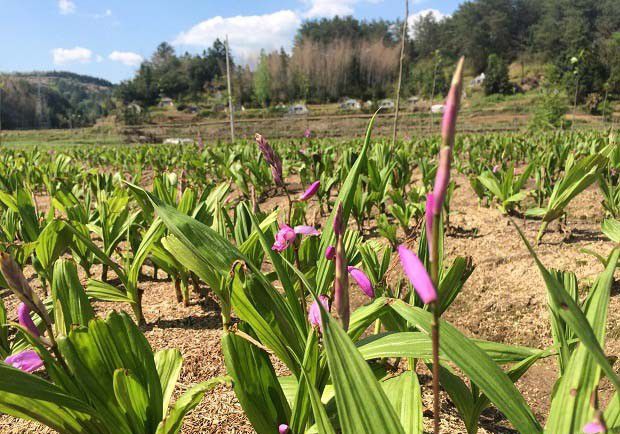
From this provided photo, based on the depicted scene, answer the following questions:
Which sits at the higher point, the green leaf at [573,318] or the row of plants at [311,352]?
the green leaf at [573,318]

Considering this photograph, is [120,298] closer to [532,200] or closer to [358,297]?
[358,297]

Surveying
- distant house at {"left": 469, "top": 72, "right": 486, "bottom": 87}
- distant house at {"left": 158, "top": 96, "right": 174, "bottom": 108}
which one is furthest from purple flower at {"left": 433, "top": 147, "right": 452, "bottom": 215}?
distant house at {"left": 158, "top": 96, "right": 174, "bottom": 108}

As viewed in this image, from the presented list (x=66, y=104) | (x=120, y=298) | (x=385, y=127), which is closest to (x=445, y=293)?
(x=120, y=298)

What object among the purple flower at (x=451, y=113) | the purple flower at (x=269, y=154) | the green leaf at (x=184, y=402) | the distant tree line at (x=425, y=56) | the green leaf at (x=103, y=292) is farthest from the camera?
the distant tree line at (x=425, y=56)

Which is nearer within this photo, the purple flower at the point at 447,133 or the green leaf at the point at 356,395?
the purple flower at the point at 447,133

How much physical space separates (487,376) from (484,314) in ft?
4.69

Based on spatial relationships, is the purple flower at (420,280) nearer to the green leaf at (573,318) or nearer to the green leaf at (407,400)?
the green leaf at (573,318)

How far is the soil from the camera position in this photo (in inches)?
46.0

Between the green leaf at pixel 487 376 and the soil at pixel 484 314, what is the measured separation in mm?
563

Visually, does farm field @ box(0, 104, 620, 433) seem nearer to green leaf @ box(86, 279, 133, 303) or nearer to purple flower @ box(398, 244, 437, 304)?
green leaf @ box(86, 279, 133, 303)

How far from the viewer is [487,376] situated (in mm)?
599

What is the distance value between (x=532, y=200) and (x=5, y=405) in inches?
171

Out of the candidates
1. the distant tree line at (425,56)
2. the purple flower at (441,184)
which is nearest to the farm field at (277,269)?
the purple flower at (441,184)

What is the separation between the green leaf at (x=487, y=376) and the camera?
597 mm
